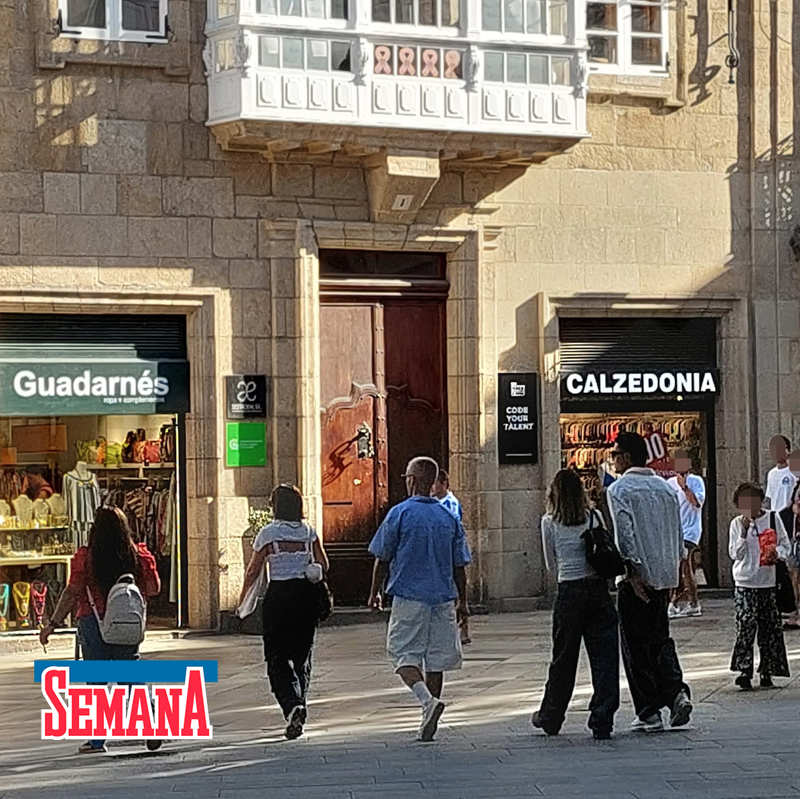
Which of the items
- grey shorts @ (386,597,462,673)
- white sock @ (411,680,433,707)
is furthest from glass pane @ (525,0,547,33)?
white sock @ (411,680,433,707)

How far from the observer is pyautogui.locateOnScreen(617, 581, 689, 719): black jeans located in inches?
466

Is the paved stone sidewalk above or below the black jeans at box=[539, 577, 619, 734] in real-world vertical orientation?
below

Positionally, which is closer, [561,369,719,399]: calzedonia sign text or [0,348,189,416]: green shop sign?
[0,348,189,416]: green shop sign

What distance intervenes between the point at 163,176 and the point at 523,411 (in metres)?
4.36

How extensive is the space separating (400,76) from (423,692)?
7985mm

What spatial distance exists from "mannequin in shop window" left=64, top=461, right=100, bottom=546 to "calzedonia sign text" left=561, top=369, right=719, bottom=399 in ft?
16.1

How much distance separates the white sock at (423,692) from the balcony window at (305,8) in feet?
26.1

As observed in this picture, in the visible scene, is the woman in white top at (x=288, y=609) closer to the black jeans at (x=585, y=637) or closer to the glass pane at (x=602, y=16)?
the black jeans at (x=585, y=637)

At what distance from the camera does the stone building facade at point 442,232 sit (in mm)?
17594

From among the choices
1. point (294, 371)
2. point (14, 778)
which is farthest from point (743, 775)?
point (294, 371)

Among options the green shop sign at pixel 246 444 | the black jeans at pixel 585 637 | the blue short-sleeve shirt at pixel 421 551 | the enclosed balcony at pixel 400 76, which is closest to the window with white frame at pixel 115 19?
the enclosed balcony at pixel 400 76

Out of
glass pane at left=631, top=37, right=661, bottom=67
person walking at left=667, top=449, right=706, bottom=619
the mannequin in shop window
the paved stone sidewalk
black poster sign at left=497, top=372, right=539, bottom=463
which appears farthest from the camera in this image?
glass pane at left=631, top=37, right=661, bottom=67

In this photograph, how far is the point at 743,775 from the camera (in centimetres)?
1016

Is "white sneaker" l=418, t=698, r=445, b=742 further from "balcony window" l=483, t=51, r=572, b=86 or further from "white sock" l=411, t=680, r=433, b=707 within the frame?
"balcony window" l=483, t=51, r=572, b=86
